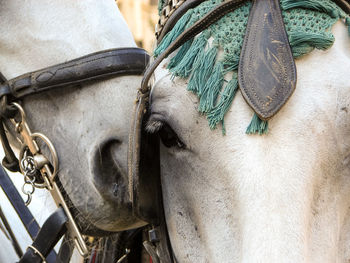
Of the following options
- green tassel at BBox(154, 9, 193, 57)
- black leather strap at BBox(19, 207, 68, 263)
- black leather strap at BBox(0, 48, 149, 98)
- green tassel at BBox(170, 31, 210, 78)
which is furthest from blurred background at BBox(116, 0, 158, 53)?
green tassel at BBox(170, 31, 210, 78)

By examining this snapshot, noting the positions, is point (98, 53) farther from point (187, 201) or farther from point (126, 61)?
point (187, 201)

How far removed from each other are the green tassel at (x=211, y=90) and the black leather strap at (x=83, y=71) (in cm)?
43

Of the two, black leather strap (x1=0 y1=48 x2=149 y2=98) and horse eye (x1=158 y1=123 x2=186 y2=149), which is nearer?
horse eye (x1=158 y1=123 x2=186 y2=149)

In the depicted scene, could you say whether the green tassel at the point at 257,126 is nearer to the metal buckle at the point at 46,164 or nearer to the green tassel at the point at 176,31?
the green tassel at the point at 176,31

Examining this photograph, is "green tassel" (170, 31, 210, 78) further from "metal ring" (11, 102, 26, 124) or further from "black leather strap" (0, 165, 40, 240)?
"black leather strap" (0, 165, 40, 240)

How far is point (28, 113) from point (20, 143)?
0.45 feet

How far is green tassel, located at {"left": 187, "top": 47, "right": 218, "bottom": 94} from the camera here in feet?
4.28

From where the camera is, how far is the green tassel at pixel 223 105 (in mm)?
1253

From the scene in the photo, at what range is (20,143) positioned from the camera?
180cm

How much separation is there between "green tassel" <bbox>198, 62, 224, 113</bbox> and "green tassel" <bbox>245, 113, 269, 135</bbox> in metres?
0.11

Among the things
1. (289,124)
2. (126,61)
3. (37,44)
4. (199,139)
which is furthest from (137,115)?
(37,44)

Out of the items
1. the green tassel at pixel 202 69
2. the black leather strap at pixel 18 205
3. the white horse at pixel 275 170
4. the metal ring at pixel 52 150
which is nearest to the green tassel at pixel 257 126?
the white horse at pixel 275 170

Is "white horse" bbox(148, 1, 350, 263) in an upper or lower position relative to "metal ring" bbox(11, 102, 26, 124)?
lower

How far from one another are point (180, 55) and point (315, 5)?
376 mm
